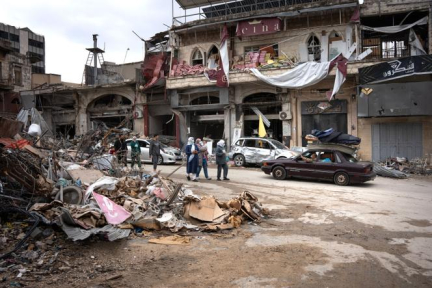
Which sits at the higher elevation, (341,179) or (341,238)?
(341,179)

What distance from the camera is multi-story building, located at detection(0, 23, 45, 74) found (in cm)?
5055

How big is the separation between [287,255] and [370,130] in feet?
56.9

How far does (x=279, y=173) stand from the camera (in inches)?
550

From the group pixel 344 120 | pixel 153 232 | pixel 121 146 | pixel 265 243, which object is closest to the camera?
pixel 265 243

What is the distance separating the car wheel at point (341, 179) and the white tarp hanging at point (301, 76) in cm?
914

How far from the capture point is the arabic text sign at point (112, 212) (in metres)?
6.30

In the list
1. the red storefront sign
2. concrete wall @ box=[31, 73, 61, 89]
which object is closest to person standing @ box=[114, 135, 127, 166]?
the red storefront sign

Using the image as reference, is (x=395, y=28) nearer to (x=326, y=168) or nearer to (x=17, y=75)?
(x=326, y=168)

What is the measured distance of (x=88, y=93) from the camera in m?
29.6

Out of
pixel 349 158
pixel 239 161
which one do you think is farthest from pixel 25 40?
pixel 349 158

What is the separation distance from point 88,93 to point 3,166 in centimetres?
2421

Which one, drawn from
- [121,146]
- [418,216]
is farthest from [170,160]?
[418,216]

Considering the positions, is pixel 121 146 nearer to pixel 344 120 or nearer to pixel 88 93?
pixel 344 120

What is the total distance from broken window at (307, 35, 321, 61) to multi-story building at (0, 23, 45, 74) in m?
36.6
